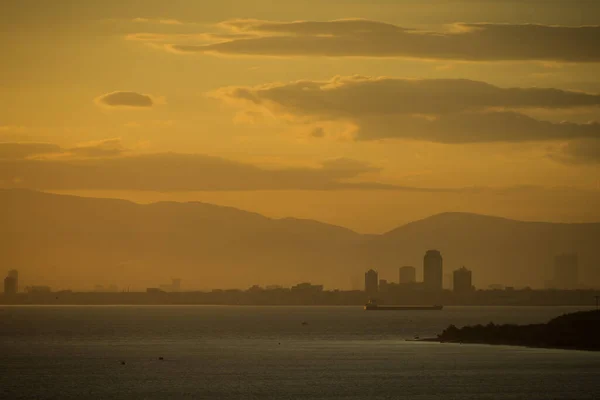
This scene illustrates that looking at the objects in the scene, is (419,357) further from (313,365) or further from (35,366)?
(35,366)

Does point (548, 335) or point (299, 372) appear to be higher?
point (548, 335)

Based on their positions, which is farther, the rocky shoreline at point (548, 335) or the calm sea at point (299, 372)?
the rocky shoreline at point (548, 335)

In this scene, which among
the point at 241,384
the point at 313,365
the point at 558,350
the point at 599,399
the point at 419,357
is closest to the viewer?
the point at 599,399

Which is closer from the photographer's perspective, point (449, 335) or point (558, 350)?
point (558, 350)

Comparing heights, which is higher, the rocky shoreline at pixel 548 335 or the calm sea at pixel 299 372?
the rocky shoreline at pixel 548 335

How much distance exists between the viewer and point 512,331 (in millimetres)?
180875

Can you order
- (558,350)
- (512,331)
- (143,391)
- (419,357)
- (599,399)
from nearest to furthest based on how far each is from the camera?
(599,399)
(143,391)
(419,357)
(558,350)
(512,331)

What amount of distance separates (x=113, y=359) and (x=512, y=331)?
221 ft

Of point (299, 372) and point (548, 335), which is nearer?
point (299, 372)

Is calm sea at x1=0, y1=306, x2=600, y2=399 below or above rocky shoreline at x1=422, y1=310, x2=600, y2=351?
below

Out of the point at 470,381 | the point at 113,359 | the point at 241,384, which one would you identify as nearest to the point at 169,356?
the point at 113,359

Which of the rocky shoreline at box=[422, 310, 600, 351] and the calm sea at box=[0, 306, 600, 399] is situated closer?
the calm sea at box=[0, 306, 600, 399]

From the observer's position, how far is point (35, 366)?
445ft

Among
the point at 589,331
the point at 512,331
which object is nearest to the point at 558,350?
the point at 589,331
